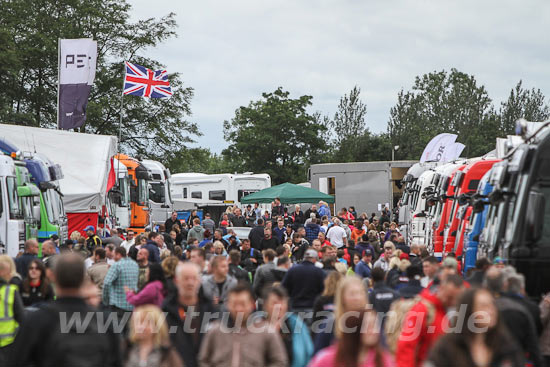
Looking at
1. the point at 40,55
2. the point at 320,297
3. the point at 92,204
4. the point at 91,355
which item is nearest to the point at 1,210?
the point at 92,204

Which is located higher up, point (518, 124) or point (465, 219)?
point (518, 124)

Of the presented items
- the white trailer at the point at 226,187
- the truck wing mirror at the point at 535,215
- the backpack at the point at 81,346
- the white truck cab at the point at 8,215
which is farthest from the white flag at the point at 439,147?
the backpack at the point at 81,346

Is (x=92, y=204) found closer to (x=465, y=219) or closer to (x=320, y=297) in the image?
(x=465, y=219)

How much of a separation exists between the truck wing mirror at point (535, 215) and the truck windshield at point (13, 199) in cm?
1048

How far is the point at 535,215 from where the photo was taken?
1176 centimetres

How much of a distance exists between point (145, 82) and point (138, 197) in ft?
15.2

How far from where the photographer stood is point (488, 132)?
82625mm

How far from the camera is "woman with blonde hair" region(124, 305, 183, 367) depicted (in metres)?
6.34

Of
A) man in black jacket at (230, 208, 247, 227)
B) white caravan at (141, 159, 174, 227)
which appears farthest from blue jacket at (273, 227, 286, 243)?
white caravan at (141, 159, 174, 227)

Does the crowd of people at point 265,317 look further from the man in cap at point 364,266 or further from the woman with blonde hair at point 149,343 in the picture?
the man in cap at point 364,266

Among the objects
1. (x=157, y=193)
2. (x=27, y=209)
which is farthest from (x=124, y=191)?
(x=27, y=209)

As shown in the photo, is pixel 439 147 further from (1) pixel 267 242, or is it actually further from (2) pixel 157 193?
(1) pixel 267 242

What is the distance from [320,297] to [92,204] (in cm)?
1648

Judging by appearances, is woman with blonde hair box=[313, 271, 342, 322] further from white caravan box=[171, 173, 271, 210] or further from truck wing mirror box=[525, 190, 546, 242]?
white caravan box=[171, 173, 271, 210]
